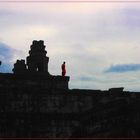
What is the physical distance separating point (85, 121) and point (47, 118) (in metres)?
4.60

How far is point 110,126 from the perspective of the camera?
61.8 ft

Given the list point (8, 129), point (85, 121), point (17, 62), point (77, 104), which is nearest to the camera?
point (85, 121)

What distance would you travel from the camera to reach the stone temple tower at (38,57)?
30844mm

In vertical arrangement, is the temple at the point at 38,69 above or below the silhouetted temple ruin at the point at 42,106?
above

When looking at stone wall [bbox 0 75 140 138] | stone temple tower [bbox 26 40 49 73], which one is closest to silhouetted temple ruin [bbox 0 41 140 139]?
stone wall [bbox 0 75 140 138]

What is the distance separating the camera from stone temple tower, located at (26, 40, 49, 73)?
3084 centimetres

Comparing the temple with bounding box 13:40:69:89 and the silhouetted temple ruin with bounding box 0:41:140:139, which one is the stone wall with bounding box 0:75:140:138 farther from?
the temple with bounding box 13:40:69:89

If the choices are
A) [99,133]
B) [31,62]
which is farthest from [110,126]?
[31,62]

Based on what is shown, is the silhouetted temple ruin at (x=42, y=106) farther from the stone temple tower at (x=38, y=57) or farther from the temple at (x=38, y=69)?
the stone temple tower at (x=38, y=57)

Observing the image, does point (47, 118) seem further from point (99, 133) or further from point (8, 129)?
point (99, 133)

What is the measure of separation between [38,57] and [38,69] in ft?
2.69

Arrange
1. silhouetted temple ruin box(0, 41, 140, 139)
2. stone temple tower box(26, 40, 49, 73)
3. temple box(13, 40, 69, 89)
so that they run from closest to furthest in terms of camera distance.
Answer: silhouetted temple ruin box(0, 41, 140, 139) < temple box(13, 40, 69, 89) < stone temple tower box(26, 40, 49, 73)

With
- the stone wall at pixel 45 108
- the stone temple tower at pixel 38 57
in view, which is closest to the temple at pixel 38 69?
the stone temple tower at pixel 38 57

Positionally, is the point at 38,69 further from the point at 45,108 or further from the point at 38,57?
the point at 45,108
